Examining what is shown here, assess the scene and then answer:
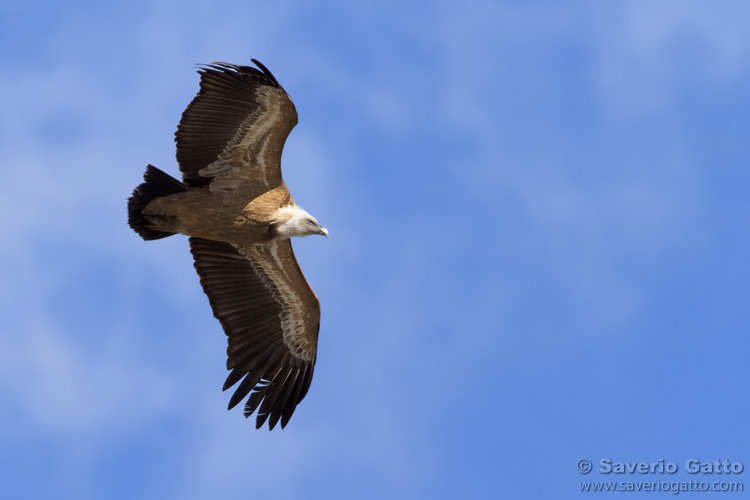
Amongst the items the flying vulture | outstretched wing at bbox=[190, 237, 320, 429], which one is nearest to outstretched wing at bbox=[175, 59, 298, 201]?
the flying vulture

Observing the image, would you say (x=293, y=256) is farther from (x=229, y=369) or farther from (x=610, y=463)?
(x=610, y=463)

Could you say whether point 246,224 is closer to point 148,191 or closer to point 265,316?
point 148,191

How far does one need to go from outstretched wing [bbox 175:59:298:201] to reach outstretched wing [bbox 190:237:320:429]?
1.09 metres

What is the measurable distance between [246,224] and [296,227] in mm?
663

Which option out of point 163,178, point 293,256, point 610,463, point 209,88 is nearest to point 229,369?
point 293,256

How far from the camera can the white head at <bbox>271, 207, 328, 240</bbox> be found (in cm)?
1308

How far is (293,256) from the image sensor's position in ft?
45.2

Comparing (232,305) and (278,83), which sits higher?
(278,83)

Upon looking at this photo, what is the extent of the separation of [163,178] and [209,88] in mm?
1352

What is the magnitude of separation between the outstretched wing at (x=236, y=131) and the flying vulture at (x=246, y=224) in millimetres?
13

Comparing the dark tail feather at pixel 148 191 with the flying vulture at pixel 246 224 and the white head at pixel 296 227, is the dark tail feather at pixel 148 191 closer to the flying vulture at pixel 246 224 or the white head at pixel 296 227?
the flying vulture at pixel 246 224

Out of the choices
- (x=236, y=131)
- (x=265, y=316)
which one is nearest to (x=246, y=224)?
(x=236, y=131)

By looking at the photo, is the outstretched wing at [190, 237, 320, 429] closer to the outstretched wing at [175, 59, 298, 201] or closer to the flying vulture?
the flying vulture

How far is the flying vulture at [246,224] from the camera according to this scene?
12.7 meters
